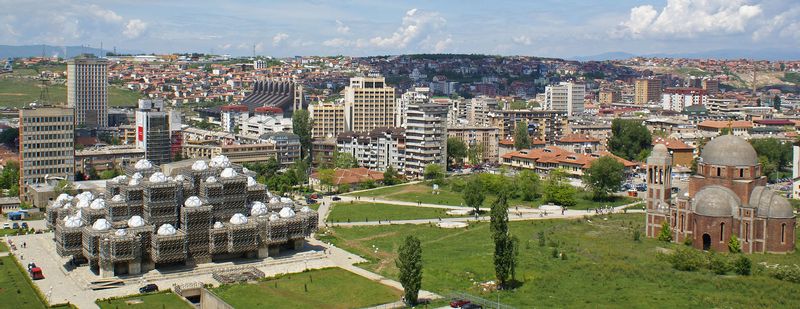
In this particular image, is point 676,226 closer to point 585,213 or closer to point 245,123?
point 585,213

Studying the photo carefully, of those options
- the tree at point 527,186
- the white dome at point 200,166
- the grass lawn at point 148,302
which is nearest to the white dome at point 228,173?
the white dome at point 200,166

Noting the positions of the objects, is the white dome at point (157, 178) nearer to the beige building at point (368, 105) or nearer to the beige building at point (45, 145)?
the beige building at point (45, 145)

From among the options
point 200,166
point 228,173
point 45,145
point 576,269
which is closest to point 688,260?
point 576,269

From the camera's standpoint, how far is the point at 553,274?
42.2 m

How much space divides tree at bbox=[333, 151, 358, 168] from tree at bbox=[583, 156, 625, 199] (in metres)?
26.7

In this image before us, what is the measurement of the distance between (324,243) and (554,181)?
25.2 meters

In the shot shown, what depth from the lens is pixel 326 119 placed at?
348ft

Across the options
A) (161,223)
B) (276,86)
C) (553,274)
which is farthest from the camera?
(276,86)

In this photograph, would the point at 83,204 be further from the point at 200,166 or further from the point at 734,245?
the point at 734,245

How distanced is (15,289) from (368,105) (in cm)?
6745

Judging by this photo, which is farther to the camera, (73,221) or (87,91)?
(87,91)

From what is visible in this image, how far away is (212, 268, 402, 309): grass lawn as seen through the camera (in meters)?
39.1

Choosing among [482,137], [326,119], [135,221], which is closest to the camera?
[135,221]

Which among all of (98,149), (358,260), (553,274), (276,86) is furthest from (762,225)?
(276,86)
